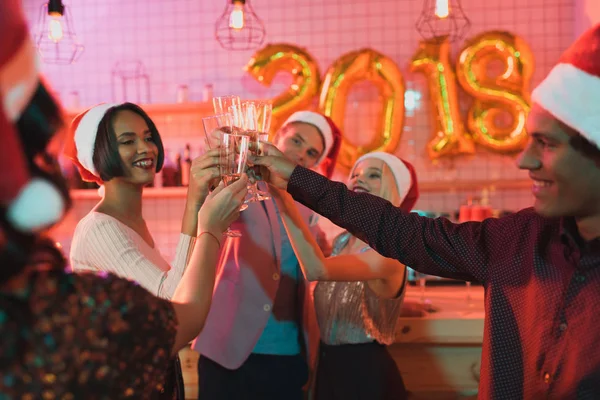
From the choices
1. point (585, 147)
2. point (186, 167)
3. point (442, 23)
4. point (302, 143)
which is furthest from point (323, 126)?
point (442, 23)

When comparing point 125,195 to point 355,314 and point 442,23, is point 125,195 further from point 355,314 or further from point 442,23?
point 442,23

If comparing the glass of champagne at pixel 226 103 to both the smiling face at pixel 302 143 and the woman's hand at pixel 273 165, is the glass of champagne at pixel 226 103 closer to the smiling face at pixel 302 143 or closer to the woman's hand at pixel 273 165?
the woman's hand at pixel 273 165

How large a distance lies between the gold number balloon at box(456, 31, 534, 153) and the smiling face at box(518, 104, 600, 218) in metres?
2.52

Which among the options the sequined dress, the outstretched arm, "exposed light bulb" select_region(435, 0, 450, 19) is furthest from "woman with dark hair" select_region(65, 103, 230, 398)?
"exposed light bulb" select_region(435, 0, 450, 19)

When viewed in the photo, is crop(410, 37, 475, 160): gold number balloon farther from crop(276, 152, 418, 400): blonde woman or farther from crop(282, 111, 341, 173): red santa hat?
crop(276, 152, 418, 400): blonde woman

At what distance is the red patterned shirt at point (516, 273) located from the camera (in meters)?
1.19

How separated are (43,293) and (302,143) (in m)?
2.01

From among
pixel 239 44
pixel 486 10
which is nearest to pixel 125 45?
pixel 239 44

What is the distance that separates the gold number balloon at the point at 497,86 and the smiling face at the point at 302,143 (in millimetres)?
1466

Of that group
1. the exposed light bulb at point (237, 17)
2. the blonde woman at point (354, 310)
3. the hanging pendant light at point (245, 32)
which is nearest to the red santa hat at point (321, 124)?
the blonde woman at point (354, 310)

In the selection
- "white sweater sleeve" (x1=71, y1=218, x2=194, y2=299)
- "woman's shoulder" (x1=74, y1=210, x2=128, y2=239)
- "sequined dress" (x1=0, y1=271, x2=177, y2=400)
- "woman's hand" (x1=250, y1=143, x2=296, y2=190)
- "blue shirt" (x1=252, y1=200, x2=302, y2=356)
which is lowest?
"blue shirt" (x1=252, y1=200, x2=302, y2=356)

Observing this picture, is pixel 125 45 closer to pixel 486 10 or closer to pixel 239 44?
pixel 239 44

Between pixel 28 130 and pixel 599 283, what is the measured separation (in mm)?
1061

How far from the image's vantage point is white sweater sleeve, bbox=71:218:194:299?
5.61 feet
